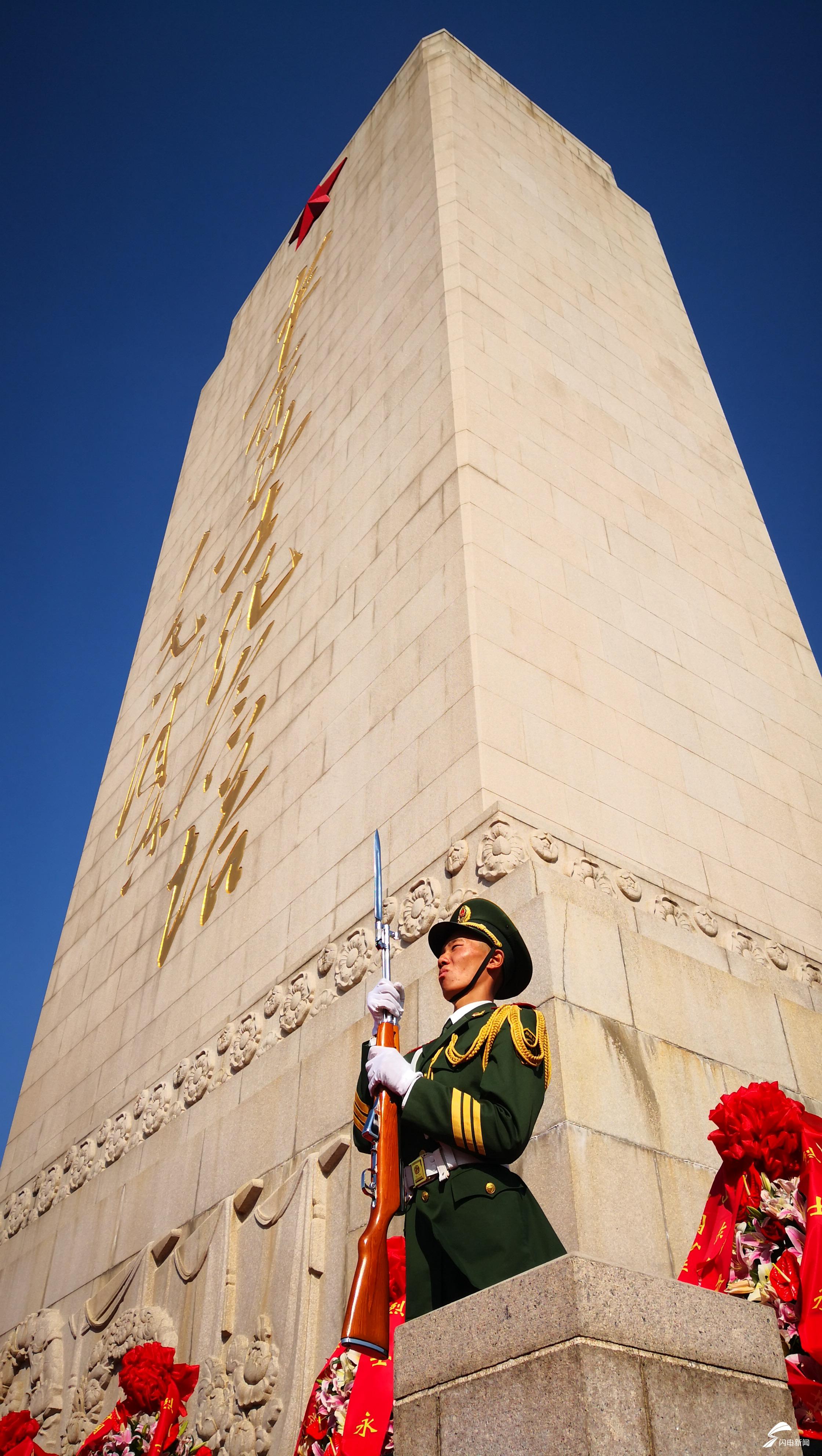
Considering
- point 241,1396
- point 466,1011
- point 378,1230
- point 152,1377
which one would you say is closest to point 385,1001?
point 466,1011

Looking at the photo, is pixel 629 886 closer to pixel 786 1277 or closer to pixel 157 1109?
pixel 786 1277

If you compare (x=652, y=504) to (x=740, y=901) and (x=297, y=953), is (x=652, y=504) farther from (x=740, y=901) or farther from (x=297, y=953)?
(x=297, y=953)

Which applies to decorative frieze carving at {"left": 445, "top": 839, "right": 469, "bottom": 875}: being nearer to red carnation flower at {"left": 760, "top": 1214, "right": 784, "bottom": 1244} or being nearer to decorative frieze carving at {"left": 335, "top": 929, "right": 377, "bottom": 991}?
decorative frieze carving at {"left": 335, "top": 929, "right": 377, "bottom": 991}

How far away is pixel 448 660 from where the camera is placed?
678 cm

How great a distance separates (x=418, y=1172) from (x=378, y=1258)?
37 cm

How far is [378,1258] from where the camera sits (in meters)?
2.96

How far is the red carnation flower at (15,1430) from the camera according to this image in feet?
20.5

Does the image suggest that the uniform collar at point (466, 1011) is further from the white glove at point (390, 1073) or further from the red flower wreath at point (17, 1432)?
the red flower wreath at point (17, 1432)

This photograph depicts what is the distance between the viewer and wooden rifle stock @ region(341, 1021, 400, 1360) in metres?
2.81

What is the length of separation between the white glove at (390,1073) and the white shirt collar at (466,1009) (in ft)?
0.73


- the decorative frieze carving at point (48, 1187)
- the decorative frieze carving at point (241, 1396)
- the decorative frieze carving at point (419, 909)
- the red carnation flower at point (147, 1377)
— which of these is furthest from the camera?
the decorative frieze carving at point (48, 1187)

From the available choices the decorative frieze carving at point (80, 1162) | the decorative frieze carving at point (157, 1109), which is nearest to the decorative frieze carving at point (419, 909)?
the decorative frieze carving at point (157, 1109)

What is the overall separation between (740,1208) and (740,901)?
10.6ft

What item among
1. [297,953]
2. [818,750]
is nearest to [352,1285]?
[297,953]
